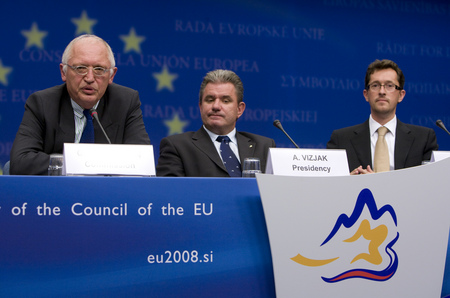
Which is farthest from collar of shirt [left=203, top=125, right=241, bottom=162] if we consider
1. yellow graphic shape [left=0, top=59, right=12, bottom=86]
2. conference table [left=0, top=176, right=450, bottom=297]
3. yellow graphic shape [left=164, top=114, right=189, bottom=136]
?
yellow graphic shape [left=0, top=59, right=12, bottom=86]

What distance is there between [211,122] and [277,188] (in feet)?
3.51

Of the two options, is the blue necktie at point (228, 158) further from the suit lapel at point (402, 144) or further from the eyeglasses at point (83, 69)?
the suit lapel at point (402, 144)

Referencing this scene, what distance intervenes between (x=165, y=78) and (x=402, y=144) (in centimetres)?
205

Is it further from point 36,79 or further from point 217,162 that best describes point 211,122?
point 36,79

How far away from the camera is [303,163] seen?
6.03 feet

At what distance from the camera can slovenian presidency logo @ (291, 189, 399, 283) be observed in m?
1.59

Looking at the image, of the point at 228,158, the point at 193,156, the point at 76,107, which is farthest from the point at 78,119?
the point at 228,158

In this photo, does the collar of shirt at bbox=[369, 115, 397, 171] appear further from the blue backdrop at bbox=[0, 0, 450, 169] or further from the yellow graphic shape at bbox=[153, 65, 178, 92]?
the yellow graphic shape at bbox=[153, 65, 178, 92]

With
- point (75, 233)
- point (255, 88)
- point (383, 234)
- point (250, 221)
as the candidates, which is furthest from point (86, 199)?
point (255, 88)

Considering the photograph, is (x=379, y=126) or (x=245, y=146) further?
(x=379, y=126)

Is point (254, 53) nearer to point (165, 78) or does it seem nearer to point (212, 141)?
point (165, 78)

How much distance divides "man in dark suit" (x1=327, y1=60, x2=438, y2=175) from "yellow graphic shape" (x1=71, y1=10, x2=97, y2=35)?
215 cm

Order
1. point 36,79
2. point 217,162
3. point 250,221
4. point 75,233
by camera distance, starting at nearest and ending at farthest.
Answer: point 75,233, point 250,221, point 217,162, point 36,79

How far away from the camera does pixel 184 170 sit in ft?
8.16
